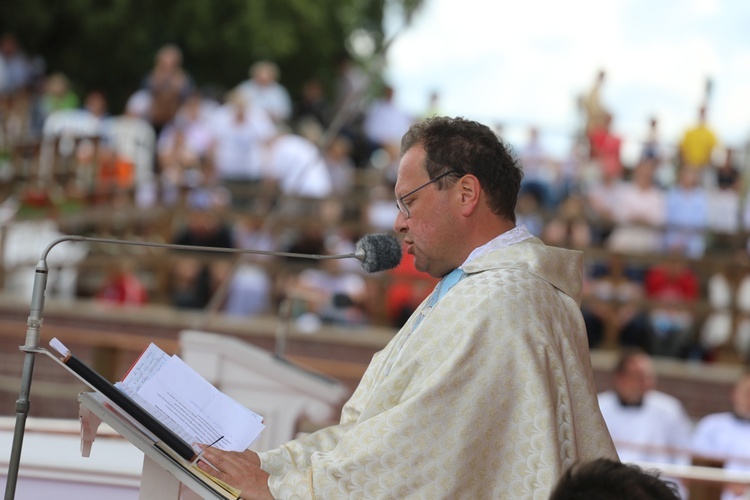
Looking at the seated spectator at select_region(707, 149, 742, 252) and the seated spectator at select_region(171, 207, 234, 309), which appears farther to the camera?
the seated spectator at select_region(707, 149, 742, 252)

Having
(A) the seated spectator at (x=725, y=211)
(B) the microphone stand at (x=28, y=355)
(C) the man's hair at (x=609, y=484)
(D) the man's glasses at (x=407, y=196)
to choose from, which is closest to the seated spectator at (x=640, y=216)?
(A) the seated spectator at (x=725, y=211)

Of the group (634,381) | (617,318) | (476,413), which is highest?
(476,413)

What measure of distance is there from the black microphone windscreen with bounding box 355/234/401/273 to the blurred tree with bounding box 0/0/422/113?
17.5 meters

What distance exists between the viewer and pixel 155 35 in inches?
812

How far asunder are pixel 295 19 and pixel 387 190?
9114mm

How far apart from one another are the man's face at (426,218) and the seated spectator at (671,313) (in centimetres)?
877

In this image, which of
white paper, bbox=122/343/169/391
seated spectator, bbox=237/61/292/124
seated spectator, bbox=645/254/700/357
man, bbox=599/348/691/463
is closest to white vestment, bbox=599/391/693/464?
man, bbox=599/348/691/463

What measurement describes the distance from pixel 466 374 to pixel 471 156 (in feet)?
1.89

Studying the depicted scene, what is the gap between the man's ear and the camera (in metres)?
3.04

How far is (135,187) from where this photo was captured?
13.2 meters

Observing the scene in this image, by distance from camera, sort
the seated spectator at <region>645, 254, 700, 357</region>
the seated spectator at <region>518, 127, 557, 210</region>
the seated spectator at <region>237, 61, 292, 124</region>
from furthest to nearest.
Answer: the seated spectator at <region>518, 127, 557, 210</region>, the seated spectator at <region>237, 61, 292, 124</region>, the seated spectator at <region>645, 254, 700, 357</region>

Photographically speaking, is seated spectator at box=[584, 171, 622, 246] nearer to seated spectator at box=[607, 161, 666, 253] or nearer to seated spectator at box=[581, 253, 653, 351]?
seated spectator at box=[607, 161, 666, 253]

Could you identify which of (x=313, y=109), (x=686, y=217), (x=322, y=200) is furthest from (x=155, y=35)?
(x=686, y=217)

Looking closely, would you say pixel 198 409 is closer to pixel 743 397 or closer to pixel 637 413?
pixel 637 413
